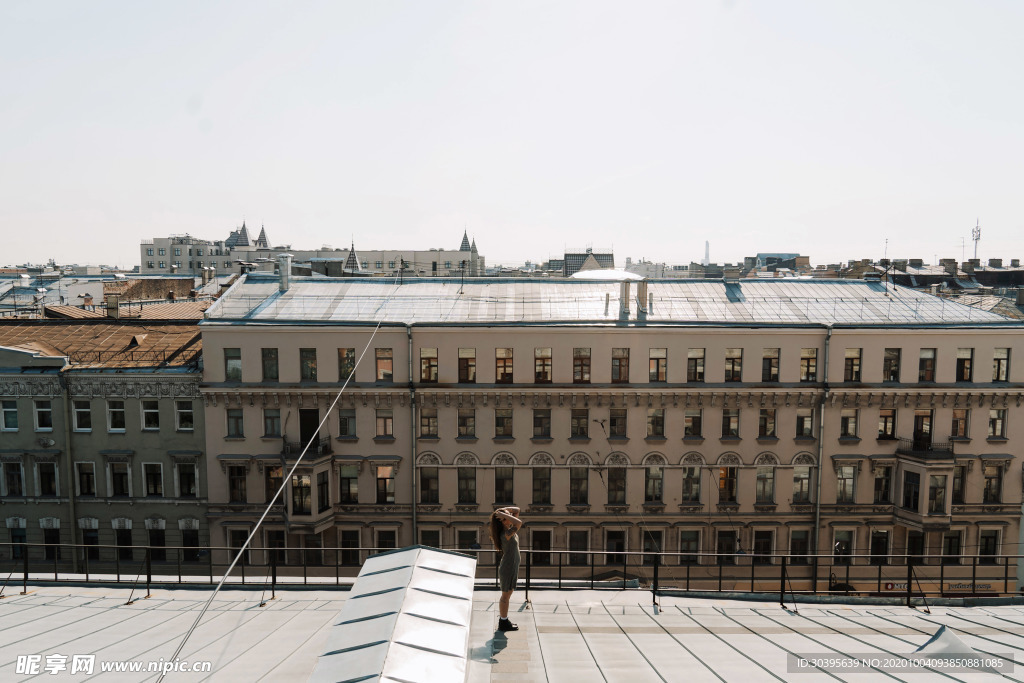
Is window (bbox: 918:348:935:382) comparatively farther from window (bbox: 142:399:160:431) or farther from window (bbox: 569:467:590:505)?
window (bbox: 142:399:160:431)

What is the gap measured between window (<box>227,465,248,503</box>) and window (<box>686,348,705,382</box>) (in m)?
19.1

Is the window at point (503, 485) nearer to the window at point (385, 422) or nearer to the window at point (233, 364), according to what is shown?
the window at point (385, 422)

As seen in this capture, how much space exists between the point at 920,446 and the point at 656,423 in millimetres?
11468

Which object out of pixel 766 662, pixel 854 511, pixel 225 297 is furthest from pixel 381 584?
pixel 854 511

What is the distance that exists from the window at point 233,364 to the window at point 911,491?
93.5 feet

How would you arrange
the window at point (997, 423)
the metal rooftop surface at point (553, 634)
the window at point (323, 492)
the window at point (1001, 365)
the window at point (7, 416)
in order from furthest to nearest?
the window at point (997, 423)
the window at point (1001, 365)
the window at point (7, 416)
the window at point (323, 492)
the metal rooftop surface at point (553, 634)

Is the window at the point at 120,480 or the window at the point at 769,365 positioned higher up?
the window at the point at 769,365

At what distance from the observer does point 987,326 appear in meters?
29.5

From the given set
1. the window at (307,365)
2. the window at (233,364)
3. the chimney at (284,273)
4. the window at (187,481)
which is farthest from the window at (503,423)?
the window at (187,481)

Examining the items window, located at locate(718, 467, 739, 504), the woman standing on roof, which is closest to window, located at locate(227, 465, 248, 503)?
window, located at locate(718, 467, 739, 504)

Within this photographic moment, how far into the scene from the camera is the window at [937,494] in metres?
29.1

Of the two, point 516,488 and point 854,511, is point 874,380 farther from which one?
point 516,488

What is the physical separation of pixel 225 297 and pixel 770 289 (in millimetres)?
25315

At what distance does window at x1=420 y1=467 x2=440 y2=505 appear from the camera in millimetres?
29391
